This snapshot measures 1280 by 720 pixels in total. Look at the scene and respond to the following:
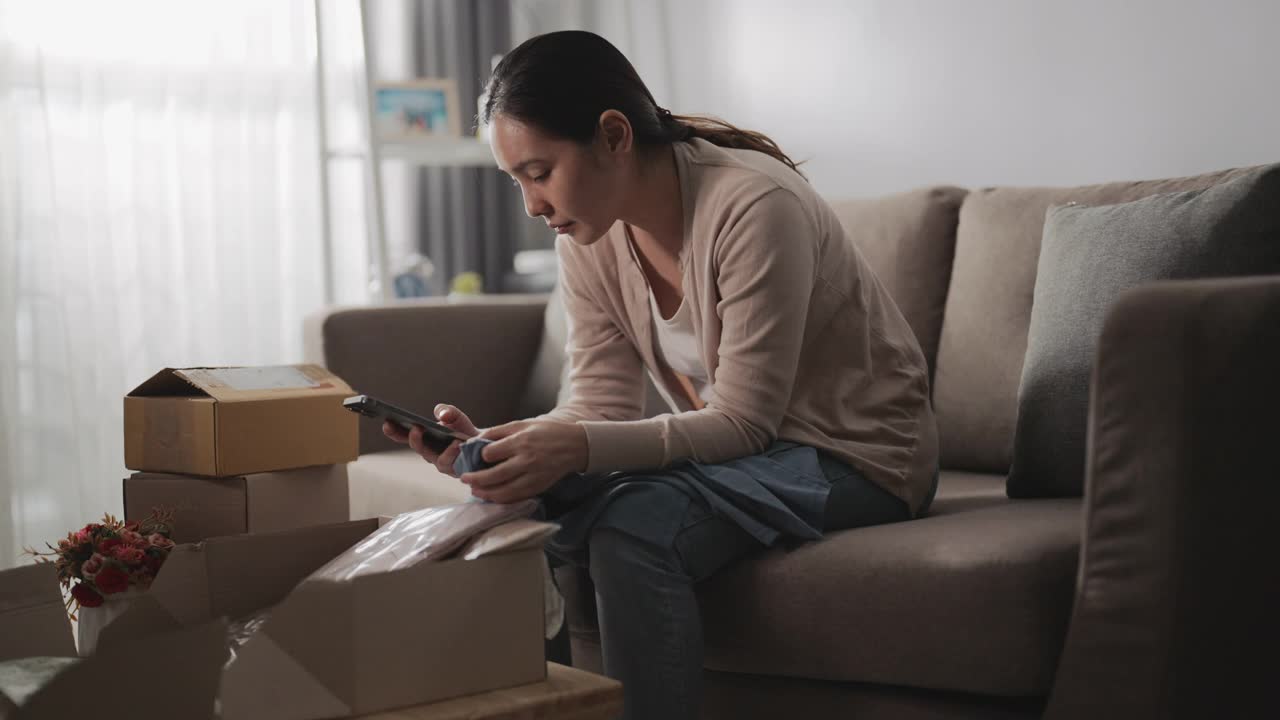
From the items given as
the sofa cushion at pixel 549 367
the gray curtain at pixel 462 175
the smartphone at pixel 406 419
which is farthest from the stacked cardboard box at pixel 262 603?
the gray curtain at pixel 462 175

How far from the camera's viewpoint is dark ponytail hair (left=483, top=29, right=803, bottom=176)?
52.1 inches

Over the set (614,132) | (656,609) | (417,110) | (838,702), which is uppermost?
(417,110)

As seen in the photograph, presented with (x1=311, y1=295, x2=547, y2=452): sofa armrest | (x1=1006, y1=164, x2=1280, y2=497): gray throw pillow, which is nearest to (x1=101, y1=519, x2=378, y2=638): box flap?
(x1=1006, y1=164, x2=1280, y2=497): gray throw pillow

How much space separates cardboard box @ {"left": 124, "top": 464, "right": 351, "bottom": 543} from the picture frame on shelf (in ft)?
5.09

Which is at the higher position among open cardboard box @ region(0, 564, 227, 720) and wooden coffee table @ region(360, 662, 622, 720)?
open cardboard box @ region(0, 564, 227, 720)

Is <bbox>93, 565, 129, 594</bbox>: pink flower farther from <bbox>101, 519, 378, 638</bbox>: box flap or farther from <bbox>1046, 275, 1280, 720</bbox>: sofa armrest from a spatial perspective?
<bbox>1046, 275, 1280, 720</bbox>: sofa armrest

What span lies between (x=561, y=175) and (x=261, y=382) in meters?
0.47

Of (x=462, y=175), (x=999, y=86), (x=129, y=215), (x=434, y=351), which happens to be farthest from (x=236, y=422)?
(x=462, y=175)

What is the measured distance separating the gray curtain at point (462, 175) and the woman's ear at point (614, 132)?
191 centimetres

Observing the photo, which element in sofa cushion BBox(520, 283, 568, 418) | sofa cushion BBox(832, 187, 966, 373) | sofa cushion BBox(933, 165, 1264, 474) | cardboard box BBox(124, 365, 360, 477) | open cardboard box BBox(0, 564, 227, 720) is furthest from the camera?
sofa cushion BBox(520, 283, 568, 418)

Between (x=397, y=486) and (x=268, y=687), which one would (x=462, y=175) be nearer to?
(x=397, y=486)

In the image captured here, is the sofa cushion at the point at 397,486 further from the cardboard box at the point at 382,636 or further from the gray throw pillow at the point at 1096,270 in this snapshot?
the gray throw pillow at the point at 1096,270

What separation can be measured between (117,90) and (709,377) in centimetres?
193

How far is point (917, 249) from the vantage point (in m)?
1.80
